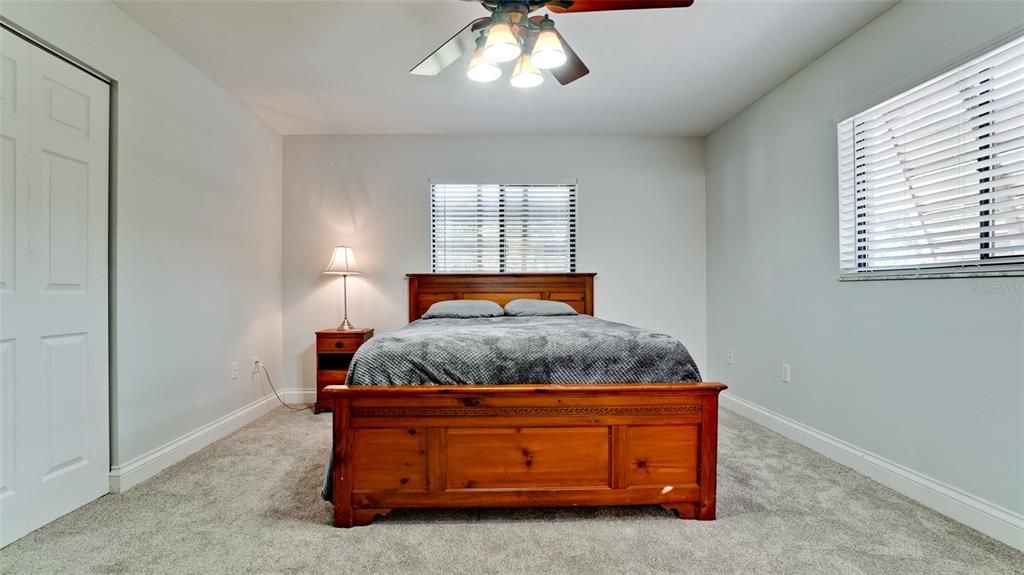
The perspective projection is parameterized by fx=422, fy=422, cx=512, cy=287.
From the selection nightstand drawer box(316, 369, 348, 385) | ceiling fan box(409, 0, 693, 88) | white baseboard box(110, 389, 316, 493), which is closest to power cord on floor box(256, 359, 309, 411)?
white baseboard box(110, 389, 316, 493)

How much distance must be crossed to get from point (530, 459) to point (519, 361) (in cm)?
39

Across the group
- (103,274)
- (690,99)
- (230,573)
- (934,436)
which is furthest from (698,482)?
(103,274)

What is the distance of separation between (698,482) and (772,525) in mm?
326

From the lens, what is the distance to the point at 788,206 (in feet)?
9.29

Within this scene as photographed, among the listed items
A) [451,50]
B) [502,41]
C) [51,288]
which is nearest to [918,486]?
[502,41]

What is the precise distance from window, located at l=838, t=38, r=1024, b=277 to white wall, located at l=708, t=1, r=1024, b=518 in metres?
0.08

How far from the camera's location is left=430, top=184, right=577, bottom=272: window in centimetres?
388

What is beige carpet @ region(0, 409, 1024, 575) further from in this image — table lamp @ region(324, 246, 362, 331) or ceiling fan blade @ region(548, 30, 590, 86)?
ceiling fan blade @ region(548, 30, 590, 86)

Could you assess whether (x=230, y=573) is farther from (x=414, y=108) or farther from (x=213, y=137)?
(x=414, y=108)

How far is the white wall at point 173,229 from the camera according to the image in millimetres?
2086

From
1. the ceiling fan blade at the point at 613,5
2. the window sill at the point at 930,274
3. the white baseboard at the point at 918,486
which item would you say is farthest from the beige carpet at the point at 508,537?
the ceiling fan blade at the point at 613,5

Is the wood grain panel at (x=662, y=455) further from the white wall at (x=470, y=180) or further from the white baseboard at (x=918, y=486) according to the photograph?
the white wall at (x=470, y=180)

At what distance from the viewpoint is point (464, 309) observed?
331 centimetres

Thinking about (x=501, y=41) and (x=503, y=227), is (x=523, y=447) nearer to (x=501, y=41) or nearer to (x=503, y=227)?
(x=501, y=41)
